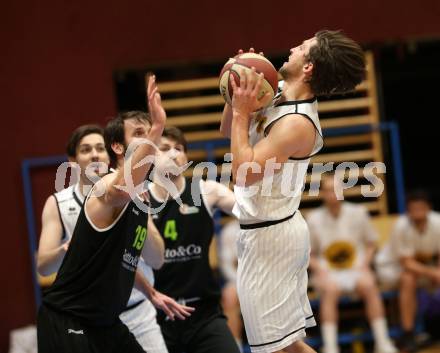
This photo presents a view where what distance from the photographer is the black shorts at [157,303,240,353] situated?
482 centimetres

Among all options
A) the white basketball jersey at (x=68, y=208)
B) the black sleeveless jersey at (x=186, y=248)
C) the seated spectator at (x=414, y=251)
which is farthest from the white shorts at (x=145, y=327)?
the seated spectator at (x=414, y=251)

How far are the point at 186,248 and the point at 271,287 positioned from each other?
3.73 ft

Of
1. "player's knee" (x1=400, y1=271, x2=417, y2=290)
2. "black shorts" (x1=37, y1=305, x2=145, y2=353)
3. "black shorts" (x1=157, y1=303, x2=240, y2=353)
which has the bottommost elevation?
"player's knee" (x1=400, y1=271, x2=417, y2=290)

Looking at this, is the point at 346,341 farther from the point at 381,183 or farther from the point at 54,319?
the point at 54,319

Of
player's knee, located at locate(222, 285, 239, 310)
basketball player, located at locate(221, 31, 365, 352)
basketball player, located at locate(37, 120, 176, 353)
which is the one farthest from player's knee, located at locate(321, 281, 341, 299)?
basketball player, located at locate(221, 31, 365, 352)

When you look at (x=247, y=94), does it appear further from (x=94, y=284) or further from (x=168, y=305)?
(x=168, y=305)

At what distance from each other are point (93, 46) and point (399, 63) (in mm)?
3246

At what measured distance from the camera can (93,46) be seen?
28.1 feet

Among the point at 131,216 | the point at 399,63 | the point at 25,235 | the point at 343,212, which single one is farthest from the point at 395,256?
the point at 131,216

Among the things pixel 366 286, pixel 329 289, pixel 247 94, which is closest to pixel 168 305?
pixel 247 94

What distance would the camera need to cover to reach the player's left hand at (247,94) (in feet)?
12.8

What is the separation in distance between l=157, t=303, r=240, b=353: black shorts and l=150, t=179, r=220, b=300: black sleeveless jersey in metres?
0.09

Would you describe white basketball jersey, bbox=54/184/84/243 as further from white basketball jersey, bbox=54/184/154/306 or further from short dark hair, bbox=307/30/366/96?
short dark hair, bbox=307/30/366/96

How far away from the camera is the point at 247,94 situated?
12.8ft
